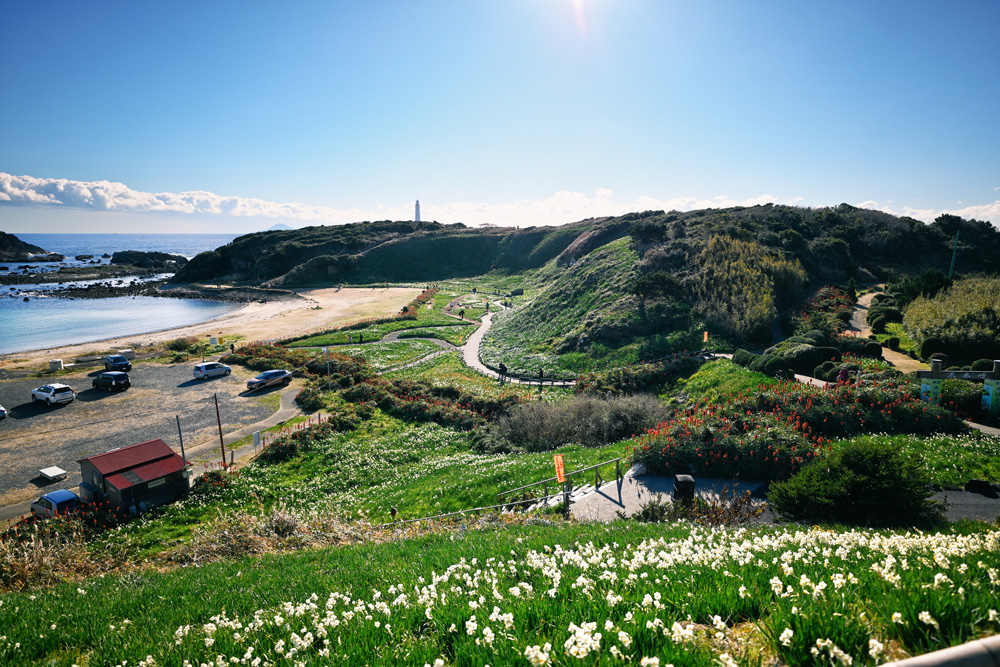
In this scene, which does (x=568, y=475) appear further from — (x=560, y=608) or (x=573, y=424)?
(x=560, y=608)

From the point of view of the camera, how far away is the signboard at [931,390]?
1845cm

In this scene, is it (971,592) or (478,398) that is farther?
(478,398)

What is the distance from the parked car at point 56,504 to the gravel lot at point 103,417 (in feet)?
10.7

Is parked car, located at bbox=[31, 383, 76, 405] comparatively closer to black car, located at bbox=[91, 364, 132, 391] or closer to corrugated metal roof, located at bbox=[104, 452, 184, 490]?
black car, located at bbox=[91, 364, 132, 391]

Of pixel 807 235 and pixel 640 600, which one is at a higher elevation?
pixel 807 235

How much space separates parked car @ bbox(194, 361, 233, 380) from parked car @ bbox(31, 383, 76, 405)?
25.1 feet

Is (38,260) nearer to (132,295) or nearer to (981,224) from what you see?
(132,295)

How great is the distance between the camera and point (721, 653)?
374 centimetres

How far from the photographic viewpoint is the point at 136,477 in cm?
1819

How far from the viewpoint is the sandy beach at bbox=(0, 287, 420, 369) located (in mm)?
48938

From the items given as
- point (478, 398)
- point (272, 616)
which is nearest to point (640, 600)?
point (272, 616)

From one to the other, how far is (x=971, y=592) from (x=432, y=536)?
32.2 feet

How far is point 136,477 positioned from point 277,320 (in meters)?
51.9

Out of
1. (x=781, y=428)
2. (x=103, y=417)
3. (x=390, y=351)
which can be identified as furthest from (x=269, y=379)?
(x=781, y=428)
